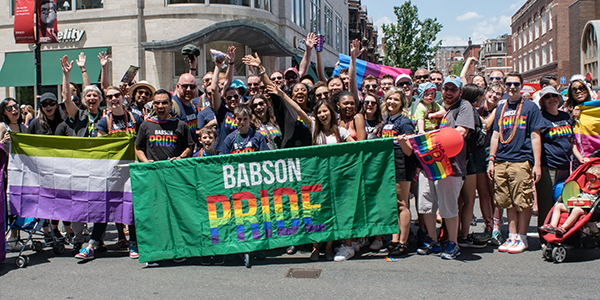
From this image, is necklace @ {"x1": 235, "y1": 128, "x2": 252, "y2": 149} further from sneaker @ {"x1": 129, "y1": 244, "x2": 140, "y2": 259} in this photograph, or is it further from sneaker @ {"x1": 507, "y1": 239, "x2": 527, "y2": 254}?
sneaker @ {"x1": 507, "y1": 239, "x2": 527, "y2": 254}

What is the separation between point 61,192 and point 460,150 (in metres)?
4.77

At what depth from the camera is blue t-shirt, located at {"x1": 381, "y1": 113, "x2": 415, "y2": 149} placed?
17.9 feet

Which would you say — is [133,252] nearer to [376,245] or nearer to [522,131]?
[376,245]

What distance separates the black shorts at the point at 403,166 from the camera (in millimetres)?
5379

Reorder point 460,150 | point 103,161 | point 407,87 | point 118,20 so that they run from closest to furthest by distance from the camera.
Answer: point 460,150 < point 103,161 < point 407,87 < point 118,20

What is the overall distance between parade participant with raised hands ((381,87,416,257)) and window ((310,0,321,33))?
24.0m

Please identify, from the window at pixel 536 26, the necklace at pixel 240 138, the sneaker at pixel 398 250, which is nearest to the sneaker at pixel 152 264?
the necklace at pixel 240 138

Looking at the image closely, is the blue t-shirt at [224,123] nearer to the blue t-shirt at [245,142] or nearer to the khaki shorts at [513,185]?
the blue t-shirt at [245,142]

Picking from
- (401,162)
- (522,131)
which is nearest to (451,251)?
(401,162)

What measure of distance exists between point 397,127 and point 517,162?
1524 millimetres

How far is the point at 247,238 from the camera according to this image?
5.18m

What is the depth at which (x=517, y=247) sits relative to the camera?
Answer: 18.2ft

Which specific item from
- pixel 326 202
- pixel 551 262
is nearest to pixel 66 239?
pixel 326 202

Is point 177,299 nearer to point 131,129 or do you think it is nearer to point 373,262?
point 373,262
